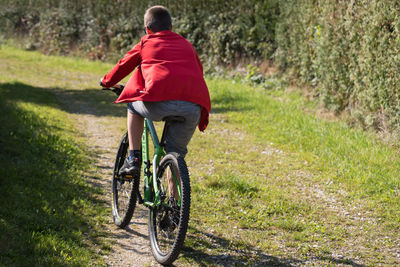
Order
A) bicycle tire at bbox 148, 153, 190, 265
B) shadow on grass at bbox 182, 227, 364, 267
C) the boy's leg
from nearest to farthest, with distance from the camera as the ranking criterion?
bicycle tire at bbox 148, 153, 190, 265
shadow on grass at bbox 182, 227, 364, 267
the boy's leg

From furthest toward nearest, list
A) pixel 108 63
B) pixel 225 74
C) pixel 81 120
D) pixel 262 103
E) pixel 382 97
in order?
1. pixel 108 63
2. pixel 225 74
3. pixel 262 103
4. pixel 81 120
5. pixel 382 97

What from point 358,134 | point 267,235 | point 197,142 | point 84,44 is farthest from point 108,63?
point 267,235

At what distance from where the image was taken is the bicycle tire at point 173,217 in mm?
3615

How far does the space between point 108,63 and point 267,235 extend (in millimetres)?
15288

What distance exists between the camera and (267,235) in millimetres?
4738

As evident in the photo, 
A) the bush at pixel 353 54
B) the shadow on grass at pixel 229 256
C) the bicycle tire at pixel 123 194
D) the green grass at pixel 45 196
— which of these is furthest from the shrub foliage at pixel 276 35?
the green grass at pixel 45 196

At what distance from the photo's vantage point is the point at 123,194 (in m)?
4.93

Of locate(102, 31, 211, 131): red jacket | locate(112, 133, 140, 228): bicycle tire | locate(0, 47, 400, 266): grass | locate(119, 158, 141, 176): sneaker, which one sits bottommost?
locate(0, 47, 400, 266): grass

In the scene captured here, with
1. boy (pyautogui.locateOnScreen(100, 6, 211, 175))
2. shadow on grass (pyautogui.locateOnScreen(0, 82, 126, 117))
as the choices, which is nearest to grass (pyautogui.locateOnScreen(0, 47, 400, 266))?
shadow on grass (pyautogui.locateOnScreen(0, 82, 126, 117))

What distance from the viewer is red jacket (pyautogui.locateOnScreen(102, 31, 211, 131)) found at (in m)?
3.79

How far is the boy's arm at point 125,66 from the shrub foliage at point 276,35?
4.56 m

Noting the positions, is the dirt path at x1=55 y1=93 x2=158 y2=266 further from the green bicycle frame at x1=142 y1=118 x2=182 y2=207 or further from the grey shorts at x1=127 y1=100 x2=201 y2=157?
the grey shorts at x1=127 y1=100 x2=201 y2=157

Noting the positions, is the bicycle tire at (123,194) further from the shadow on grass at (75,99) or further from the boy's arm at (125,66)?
the shadow on grass at (75,99)

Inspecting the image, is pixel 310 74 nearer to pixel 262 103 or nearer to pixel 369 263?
pixel 262 103
